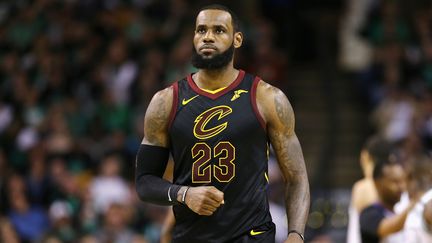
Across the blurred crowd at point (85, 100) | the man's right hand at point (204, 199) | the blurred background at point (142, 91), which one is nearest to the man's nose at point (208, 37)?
the man's right hand at point (204, 199)

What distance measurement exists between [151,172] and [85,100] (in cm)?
878

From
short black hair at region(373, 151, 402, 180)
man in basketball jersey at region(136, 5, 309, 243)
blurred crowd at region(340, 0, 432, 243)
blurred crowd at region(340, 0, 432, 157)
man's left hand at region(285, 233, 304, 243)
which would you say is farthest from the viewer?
blurred crowd at region(340, 0, 432, 157)

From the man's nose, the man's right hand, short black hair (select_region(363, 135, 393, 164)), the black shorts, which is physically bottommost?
the black shorts

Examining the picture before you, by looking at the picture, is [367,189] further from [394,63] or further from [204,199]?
[394,63]

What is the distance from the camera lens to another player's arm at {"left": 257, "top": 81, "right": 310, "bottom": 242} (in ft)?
18.7

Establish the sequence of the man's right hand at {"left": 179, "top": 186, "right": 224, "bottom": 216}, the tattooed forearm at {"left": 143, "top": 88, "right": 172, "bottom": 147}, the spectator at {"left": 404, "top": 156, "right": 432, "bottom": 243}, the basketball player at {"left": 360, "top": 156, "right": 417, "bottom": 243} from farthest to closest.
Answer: the basketball player at {"left": 360, "top": 156, "right": 417, "bottom": 243}, the spectator at {"left": 404, "top": 156, "right": 432, "bottom": 243}, the tattooed forearm at {"left": 143, "top": 88, "right": 172, "bottom": 147}, the man's right hand at {"left": 179, "top": 186, "right": 224, "bottom": 216}

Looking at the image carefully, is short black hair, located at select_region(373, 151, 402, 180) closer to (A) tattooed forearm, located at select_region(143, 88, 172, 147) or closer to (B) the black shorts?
(B) the black shorts

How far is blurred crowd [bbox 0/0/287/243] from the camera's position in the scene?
1219 cm

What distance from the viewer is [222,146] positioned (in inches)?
222

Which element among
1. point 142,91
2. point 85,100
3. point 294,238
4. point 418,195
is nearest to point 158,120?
point 294,238

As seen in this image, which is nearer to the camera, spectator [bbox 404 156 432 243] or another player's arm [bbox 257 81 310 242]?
another player's arm [bbox 257 81 310 242]

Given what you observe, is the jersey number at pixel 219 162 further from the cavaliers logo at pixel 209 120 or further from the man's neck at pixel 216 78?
the man's neck at pixel 216 78

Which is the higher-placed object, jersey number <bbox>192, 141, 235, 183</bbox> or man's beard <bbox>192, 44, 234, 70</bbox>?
man's beard <bbox>192, 44, 234, 70</bbox>

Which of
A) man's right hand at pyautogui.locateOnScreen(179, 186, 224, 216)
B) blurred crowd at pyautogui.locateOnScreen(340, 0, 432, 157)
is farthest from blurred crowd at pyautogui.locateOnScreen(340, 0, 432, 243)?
man's right hand at pyautogui.locateOnScreen(179, 186, 224, 216)
